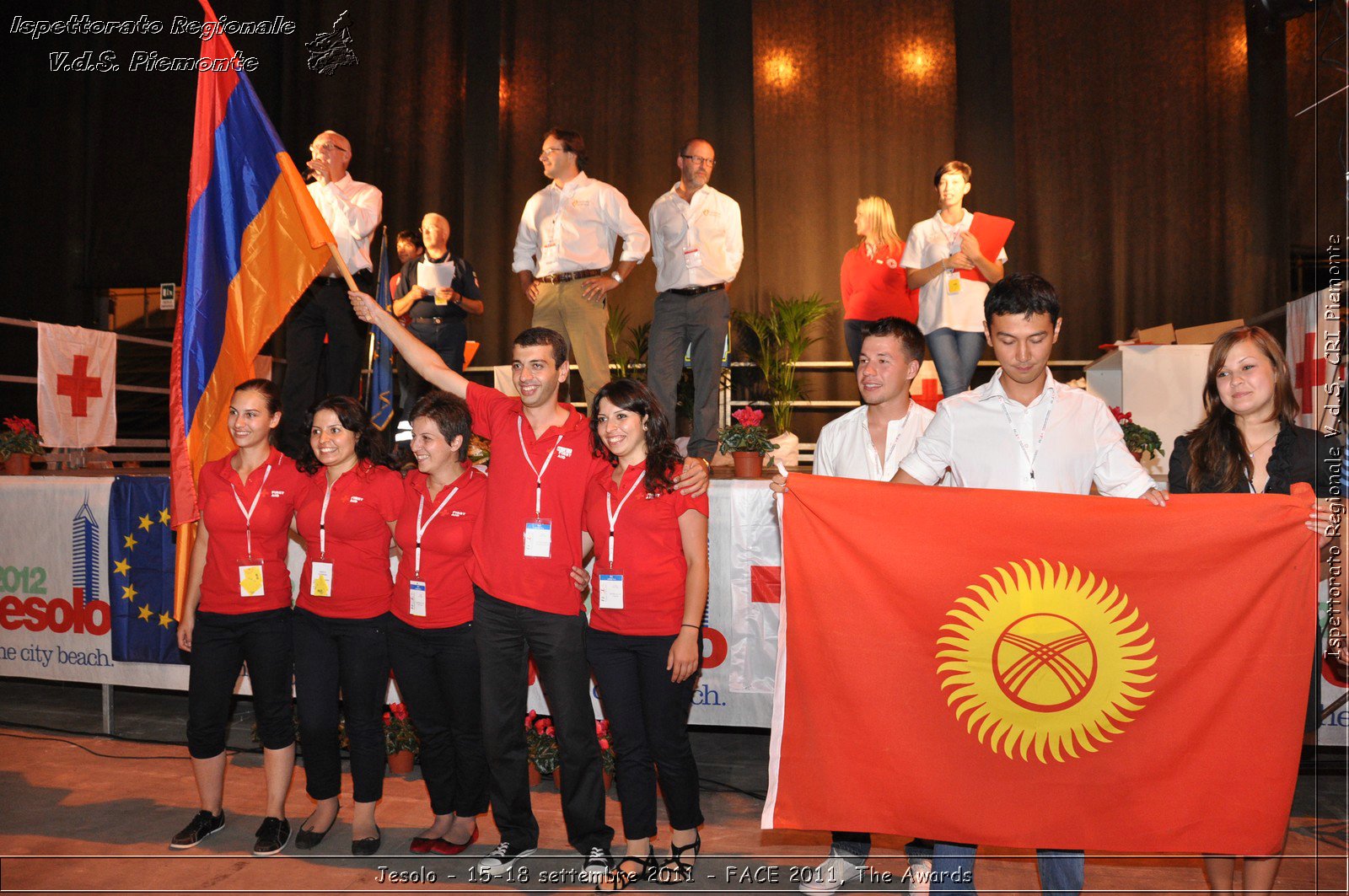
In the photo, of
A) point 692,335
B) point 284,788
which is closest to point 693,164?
point 692,335

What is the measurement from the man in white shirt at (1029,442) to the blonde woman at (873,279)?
3294 millimetres

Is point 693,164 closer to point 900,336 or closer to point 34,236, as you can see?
point 900,336

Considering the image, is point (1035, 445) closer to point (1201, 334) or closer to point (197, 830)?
point (197, 830)

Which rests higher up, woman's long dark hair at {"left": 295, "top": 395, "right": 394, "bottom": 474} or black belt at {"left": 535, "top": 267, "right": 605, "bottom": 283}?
black belt at {"left": 535, "top": 267, "right": 605, "bottom": 283}

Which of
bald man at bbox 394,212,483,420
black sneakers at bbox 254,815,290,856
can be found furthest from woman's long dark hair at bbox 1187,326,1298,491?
bald man at bbox 394,212,483,420

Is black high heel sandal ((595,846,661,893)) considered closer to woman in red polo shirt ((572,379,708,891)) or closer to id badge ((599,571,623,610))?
woman in red polo shirt ((572,379,708,891))

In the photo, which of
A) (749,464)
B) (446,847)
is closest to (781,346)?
(749,464)

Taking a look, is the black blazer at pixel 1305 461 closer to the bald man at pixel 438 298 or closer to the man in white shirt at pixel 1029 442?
the man in white shirt at pixel 1029 442

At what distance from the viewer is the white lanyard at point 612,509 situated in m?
3.38

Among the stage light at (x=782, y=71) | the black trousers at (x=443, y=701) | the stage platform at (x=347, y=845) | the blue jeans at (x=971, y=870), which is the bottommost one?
the stage platform at (x=347, y=845)

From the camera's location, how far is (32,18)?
11172mm

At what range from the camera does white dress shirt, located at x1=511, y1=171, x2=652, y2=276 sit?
5832 mm

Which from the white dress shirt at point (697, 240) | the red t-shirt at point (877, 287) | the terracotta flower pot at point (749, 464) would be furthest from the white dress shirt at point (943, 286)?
the terracotta flower pot at point (749, 464)

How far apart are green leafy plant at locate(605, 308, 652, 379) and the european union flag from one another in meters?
4.49
